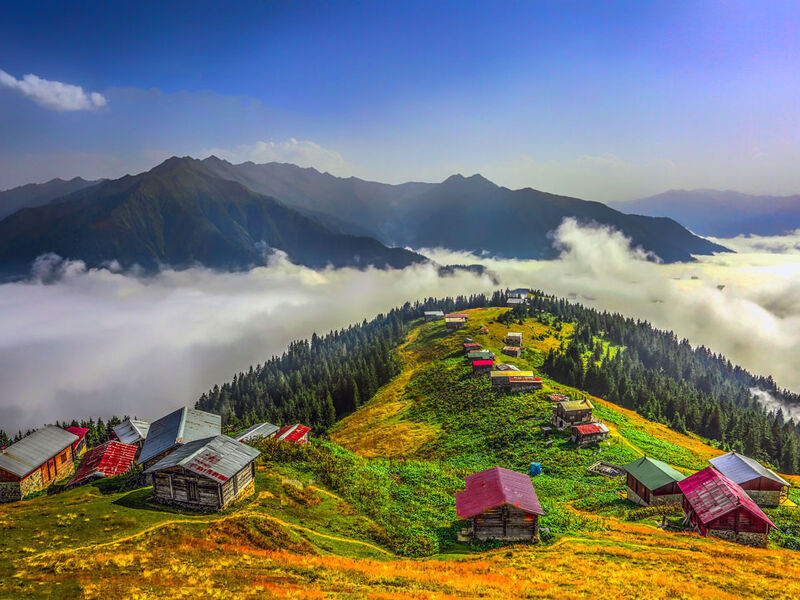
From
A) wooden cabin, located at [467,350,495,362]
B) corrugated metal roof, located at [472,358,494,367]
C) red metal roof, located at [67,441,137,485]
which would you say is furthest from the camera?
wooden cabin, located at [467,350,495,362]

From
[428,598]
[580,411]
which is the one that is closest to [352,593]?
[428,598]

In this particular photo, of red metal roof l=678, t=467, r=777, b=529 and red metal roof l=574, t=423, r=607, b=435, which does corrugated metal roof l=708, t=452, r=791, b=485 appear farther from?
red metal roof l=574, t=423, r=607, b=435

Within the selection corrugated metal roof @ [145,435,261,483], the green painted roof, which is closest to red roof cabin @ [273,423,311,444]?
corrugated metal roof @ [145,435,261,483]

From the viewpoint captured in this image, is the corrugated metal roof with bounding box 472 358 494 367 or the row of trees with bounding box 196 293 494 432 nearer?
the corrugated metal roof with bounding box 472 358 494 367

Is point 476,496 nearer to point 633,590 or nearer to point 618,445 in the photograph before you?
point 633,590

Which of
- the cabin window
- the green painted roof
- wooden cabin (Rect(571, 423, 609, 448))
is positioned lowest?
wooden cabin (Rect(571, 423, 609, 448))

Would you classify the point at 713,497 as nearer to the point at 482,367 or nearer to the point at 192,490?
the point at 192,490

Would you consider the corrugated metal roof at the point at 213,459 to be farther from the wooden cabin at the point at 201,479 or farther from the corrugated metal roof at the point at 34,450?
the corrugated metal roof at the point at 34,450
